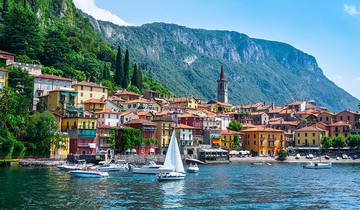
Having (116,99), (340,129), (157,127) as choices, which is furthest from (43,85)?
(340,129)

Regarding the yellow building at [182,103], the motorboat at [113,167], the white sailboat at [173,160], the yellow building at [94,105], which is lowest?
the motorboat at [113,167]

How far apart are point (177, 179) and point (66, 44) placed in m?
76.4

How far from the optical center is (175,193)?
5297 centimetres

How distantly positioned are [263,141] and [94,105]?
4476 centimetres

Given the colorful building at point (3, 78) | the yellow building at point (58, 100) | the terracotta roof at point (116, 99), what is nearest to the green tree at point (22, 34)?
the terracotta roof at point (116, 99)

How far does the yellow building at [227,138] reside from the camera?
5079 inches

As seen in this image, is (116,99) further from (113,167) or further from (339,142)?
(339,142)

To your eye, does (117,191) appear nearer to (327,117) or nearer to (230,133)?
(230,133)

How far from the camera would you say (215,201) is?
46.7 metres

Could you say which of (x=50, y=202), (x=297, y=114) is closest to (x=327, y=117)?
(x=297, y=114)

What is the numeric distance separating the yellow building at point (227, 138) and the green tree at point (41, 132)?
165ft

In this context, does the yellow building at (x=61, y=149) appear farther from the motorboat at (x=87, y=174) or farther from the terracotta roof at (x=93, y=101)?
the motorboat at (x=87, y=174)

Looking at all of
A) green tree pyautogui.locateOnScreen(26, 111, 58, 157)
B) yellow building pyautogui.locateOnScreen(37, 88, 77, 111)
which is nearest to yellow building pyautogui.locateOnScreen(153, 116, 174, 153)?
yellow building pyautogui.locateOnScreen(37, 88, 77, 111)

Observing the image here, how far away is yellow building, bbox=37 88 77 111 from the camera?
10094 cm
